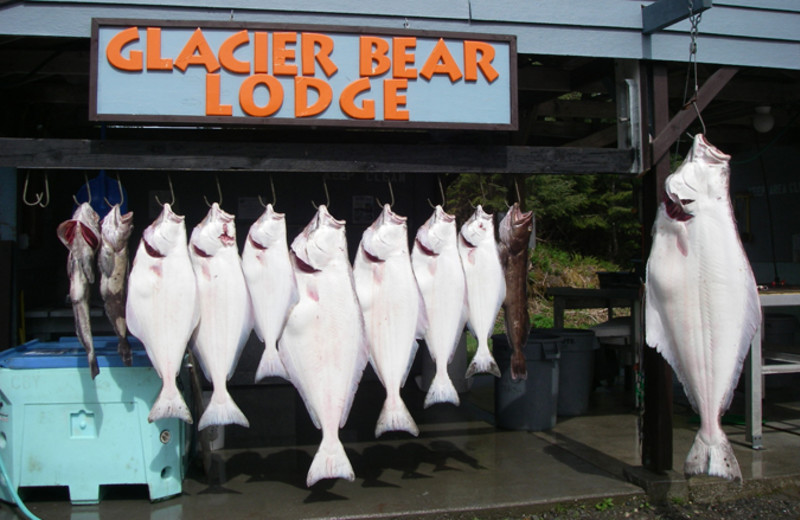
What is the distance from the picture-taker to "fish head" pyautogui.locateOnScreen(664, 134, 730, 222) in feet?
11.6

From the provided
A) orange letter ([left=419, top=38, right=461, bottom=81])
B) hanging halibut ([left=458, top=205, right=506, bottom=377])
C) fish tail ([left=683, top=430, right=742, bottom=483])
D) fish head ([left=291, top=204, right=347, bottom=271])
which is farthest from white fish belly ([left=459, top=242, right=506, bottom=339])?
fish tail ([left=683, top=430, right=742, bottom=483])

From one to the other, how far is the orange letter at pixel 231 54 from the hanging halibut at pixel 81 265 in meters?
1.13

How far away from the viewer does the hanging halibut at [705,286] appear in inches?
137

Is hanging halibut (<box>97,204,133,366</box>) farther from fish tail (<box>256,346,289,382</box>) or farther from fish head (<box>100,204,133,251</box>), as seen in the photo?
fish tail (<box>256,346,289,382</box>)

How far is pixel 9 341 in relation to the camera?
20.1 ft

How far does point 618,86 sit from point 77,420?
4203 mm

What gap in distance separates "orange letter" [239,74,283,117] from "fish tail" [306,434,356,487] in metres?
1.84

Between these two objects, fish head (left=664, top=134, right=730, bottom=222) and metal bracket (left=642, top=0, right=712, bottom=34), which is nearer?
fish head (left=664, top=134, right=730, bottom=222)

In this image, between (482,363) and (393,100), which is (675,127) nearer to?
(393,100)

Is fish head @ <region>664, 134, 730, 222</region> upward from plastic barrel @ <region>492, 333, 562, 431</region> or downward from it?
upward

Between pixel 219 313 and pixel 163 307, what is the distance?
293 mm

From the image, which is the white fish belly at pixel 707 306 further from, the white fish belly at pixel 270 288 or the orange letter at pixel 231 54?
the orange letter at pixel 231 54

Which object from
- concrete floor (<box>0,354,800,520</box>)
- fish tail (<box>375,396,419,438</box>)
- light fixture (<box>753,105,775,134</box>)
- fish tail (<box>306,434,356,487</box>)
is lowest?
concrete floor (<box>0,354,800,520</box>)

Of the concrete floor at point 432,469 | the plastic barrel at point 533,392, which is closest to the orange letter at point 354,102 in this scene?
the concrete floor at point 432,469
